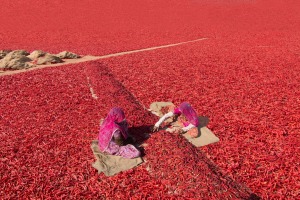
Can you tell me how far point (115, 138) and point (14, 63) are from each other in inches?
486

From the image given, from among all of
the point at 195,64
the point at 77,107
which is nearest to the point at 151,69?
the point at 195,64

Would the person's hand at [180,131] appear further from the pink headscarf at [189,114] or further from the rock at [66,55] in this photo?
the rock at [66,55]

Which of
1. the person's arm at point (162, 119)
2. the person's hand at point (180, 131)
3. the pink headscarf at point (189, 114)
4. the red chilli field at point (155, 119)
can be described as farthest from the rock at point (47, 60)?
the person's hand at point (180, 131)

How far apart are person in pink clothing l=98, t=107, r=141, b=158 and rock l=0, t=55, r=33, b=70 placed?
1156 cm

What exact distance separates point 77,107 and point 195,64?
27.1 ft

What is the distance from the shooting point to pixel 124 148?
6.75m

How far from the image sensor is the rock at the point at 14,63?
1533 centimetres

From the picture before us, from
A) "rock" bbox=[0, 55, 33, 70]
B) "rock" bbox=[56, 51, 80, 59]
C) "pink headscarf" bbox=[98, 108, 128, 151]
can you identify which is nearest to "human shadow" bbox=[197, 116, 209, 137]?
"pink headscarf" bbox=[98, 108, 128, 151]

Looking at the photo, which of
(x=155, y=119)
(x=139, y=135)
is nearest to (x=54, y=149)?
(x=139, y=135)

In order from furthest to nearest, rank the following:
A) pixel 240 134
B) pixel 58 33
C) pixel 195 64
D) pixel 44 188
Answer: pixel 58 33 < pixel 195 64 < pixel 240 134 < pixel 44 188

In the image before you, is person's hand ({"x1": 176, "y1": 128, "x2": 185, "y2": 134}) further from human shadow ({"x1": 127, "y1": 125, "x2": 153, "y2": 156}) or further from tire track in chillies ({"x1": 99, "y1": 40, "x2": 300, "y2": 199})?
tire track in chillies ({"x1": 99, "y1": 40, "x2": 300, "y2": 199})

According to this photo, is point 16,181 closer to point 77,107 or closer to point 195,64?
point 77,107

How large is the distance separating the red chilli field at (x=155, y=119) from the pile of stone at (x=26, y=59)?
2.52m

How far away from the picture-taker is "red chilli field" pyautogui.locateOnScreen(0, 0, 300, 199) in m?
5.73
